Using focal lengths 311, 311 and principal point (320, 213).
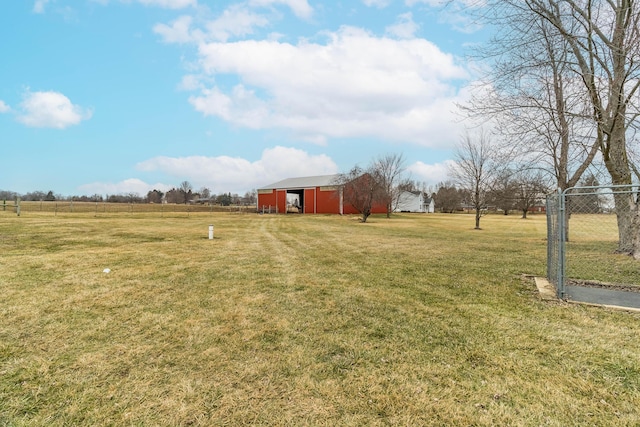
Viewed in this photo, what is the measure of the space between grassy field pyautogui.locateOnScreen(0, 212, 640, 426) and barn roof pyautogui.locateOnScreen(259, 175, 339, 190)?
3812cm

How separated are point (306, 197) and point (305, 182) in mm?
3633

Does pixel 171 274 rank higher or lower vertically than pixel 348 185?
lower

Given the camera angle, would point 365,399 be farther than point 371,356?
No

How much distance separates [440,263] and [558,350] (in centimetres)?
520

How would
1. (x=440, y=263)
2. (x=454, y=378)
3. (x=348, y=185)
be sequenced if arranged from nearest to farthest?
1. (x=454, y=378)
2. (x=440, y=263)
3. (x=348, y=185)

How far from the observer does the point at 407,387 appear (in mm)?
2637

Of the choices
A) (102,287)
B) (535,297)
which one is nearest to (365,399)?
(535,297)

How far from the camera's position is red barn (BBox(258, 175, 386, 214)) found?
1745 inches

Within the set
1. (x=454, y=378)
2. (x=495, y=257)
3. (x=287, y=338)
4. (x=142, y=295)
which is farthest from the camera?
(x=495, y=257)

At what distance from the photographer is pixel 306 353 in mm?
3256

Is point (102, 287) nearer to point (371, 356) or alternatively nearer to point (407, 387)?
point (371, 356)

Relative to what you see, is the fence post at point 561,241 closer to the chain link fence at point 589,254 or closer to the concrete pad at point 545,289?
the chain link fence at point 589,254

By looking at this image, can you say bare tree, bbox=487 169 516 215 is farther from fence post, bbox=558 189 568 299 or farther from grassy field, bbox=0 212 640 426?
grassy field, bbox=0 212 640 426

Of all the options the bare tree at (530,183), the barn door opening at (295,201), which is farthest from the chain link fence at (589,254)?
the barn door opening at (295,201)
